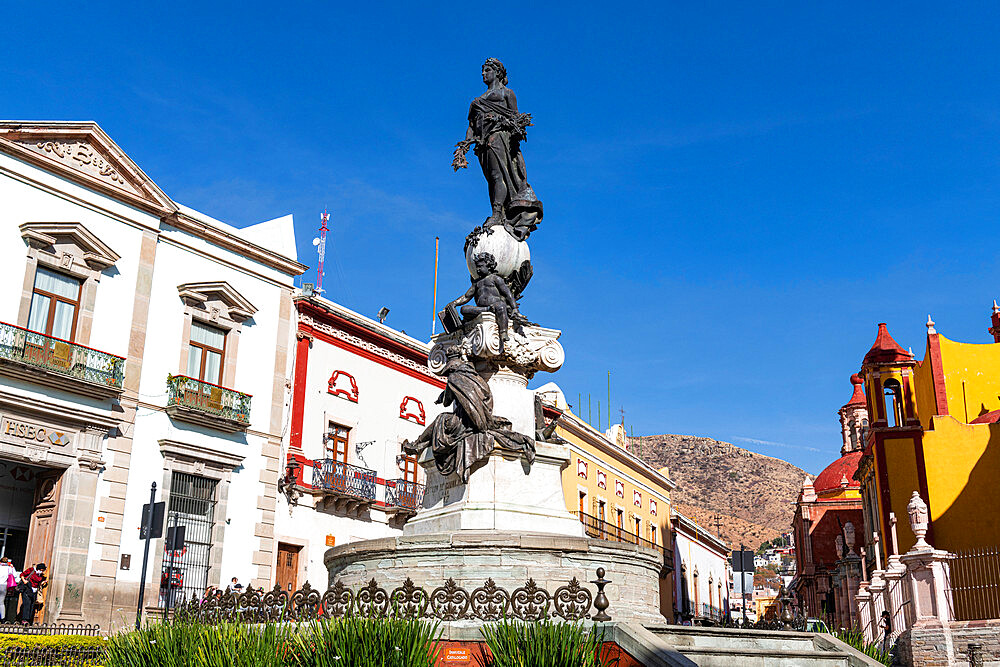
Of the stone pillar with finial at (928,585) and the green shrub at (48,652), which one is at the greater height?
the stone pillar with finial at (928,585)

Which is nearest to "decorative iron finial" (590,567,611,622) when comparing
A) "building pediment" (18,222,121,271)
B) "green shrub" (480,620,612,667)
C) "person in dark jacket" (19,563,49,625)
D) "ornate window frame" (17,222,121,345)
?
"green shrub" (480,620,612,667)

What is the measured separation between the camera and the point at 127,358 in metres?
21.5

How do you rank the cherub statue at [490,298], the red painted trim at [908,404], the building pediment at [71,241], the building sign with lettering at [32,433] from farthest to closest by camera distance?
1. the red painted trim at [908,404]
2. the building pediment at [71,241]
3. the building sign with lettering at [32,433]
4. the cherub statue at [490,298]

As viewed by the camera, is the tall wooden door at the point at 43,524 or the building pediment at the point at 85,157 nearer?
the tall wooden door at the point at 43,524

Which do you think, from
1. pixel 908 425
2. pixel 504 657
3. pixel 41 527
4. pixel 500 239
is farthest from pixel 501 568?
pixel 908 425

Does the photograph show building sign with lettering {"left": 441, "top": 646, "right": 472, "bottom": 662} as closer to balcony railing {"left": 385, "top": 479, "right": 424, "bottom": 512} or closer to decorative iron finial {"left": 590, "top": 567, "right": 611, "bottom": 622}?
decorative iron finial {"left": 590, "top": 567, "right": 611, "bottom": 622}

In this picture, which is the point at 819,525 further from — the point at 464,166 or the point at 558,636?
the point at 558,636

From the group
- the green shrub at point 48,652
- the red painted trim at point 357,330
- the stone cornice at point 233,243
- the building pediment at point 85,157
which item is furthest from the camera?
the red painted trim at point 357,330

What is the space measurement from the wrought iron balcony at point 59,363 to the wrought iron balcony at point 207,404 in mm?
1446

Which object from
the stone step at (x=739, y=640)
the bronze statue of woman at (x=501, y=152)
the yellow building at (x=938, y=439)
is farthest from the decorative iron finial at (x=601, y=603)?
the yellow building at (x=938, y=439)

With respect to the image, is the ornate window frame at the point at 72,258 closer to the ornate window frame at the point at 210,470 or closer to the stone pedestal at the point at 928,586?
the ornate window frame at the point at 210,470

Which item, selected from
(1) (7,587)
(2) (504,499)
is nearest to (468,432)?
(2) (504,499)

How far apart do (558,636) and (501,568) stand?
2.88m

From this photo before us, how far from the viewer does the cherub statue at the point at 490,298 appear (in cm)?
1204
